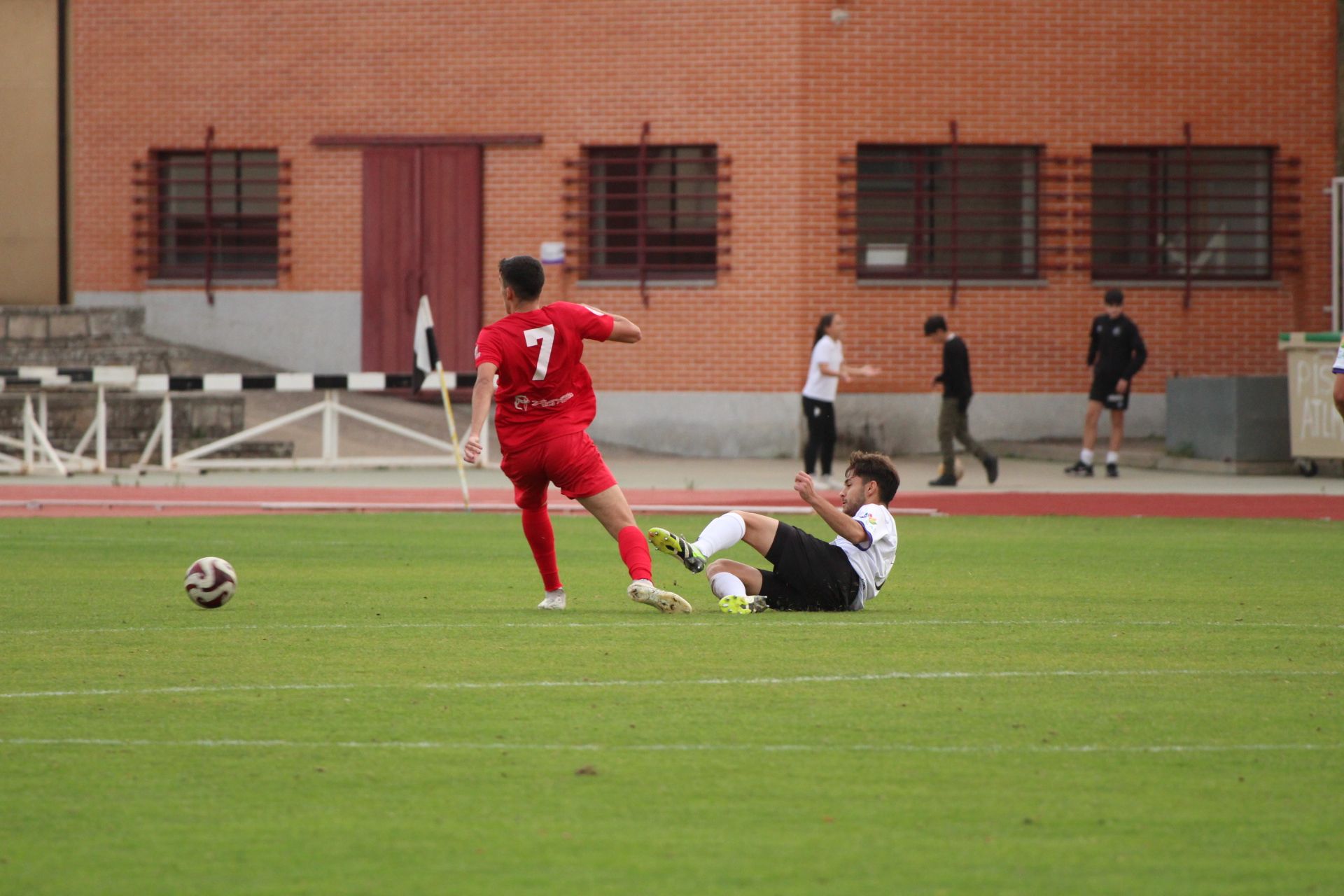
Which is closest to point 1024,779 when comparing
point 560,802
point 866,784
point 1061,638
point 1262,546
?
point 866,784

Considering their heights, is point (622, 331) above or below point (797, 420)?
above

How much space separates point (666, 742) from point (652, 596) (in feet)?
9.90

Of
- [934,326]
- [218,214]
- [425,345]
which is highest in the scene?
[218,214]

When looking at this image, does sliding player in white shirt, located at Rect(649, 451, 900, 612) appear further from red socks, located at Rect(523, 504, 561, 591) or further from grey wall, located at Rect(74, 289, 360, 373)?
grey wall, located at Rect(74, 289, 360, 373)

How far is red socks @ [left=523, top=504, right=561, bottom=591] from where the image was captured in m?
9.85

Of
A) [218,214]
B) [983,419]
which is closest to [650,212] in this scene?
[983,419]

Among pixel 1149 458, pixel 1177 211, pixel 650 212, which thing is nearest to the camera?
pixel 1149 458

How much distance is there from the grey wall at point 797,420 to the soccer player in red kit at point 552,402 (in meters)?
15.6

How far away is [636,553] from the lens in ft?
31.3

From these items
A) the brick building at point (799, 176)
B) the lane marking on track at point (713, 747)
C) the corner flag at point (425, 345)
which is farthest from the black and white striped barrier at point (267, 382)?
the lane marking on track at point (713, 747)

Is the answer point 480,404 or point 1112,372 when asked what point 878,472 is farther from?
point 1112,372

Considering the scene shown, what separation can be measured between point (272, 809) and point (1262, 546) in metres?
10.7

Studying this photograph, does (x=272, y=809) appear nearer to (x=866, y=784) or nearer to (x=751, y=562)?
(x=866, y=784)

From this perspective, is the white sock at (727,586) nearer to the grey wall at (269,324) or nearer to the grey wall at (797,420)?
the grey wall at (797,420)
